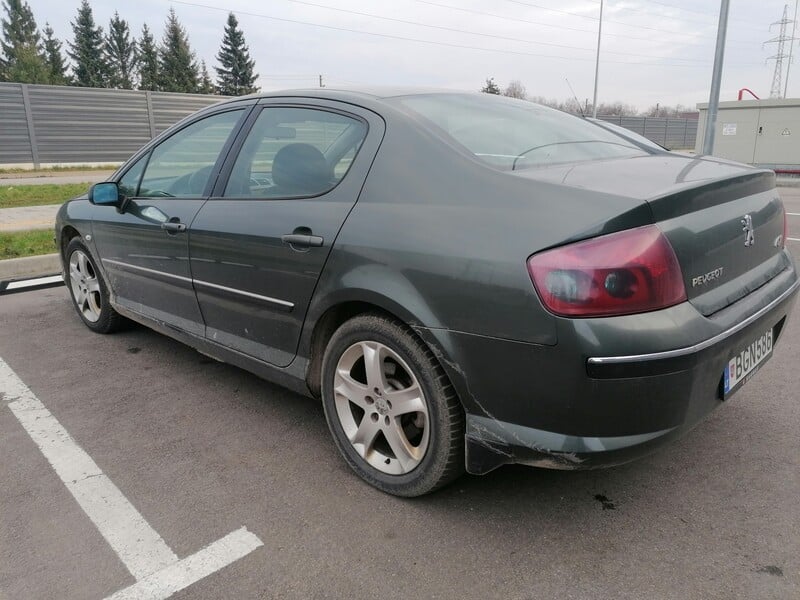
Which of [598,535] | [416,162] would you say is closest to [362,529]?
[598,535]

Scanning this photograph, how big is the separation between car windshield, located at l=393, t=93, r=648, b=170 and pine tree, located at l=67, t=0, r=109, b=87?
2506 inches

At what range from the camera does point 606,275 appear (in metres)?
1.83

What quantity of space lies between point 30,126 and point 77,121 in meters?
1.59

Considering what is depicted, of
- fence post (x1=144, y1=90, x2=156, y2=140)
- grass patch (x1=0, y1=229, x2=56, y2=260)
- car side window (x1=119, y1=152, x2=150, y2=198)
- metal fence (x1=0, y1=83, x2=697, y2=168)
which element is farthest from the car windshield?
fence post (x1=144, y1=90, x2=156, y2=140)

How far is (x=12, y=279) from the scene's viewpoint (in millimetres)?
6250

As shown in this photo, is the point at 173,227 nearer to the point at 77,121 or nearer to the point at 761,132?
the point at 761,132

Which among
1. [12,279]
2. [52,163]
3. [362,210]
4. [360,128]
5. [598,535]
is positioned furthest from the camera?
[52,163]

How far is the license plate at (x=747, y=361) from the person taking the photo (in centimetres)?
212

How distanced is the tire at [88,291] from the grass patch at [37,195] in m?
6.78

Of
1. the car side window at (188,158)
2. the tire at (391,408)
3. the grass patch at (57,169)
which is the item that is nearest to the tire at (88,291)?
the car side window at (188,158)

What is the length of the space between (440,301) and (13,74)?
58.7m

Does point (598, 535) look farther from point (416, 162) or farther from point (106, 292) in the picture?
point (106, 292)

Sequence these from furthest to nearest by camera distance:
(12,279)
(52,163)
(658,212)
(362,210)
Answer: (52,163)
(12,279)
(362,210)
(658,212)

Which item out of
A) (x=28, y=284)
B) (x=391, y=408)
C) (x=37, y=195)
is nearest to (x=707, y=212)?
(x=391, y=408)
